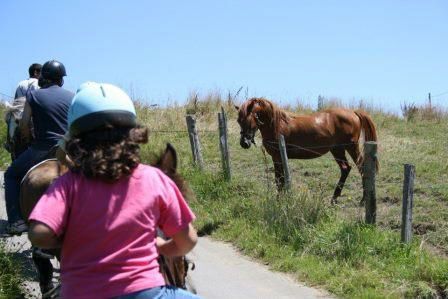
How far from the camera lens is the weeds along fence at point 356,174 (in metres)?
7.21

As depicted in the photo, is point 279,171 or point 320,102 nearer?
point 279,171

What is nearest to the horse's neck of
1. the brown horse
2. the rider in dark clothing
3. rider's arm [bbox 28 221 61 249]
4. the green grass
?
the brown horse

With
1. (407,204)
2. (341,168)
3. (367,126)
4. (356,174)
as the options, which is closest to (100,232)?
(407,204)

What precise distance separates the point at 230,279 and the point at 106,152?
4.44 metres

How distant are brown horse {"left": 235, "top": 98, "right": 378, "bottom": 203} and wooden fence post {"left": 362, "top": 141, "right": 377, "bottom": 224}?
1.61 m

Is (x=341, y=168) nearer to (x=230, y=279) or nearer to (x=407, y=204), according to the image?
(x=407, y=204)

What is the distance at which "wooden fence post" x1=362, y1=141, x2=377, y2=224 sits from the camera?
22.7ft

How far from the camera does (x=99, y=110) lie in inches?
91.8

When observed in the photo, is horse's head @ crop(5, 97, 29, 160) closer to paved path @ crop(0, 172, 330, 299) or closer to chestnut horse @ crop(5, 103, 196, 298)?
chestnut horse @ crop(5, 103, 196, 298)

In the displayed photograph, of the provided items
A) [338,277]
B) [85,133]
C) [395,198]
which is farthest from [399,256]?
[85,133]

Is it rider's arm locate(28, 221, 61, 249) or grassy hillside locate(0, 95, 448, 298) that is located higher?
rider's arm locate(28, 221, 61, 249)

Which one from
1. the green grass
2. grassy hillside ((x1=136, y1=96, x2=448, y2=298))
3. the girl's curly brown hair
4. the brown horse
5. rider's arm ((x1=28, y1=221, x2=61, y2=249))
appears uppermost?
the girl's curly brown hair

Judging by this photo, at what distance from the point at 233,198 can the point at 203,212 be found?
558 millimetres

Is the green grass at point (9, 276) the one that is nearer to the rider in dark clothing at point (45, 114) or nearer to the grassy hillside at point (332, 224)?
the rider in dark clothing at point (45, 114)
